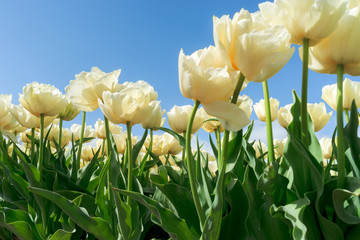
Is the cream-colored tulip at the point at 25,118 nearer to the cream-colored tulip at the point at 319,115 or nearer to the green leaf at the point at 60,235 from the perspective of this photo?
the green leaf at the point at 60,235

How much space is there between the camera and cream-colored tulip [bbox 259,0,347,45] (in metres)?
0.72

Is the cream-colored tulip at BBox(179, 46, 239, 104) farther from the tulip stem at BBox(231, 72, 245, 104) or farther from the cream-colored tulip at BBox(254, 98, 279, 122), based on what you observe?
the cream-colored tulip at BBox(254, 98, 279, 122)

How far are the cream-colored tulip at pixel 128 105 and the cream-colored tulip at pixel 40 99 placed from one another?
49 cm

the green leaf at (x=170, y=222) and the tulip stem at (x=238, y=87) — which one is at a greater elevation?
the tulip stem at (x=238, y=87)

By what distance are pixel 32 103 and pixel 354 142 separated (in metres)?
1.17

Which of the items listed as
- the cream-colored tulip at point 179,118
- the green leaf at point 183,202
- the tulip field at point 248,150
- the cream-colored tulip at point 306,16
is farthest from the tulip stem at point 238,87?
the cream-colored tulip at point 179,118

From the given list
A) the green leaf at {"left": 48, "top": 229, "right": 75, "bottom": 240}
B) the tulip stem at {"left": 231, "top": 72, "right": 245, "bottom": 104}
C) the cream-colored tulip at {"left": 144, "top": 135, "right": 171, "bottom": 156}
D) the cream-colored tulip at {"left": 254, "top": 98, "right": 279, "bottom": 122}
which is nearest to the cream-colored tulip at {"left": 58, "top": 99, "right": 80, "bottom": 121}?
the cream-colored tulip at {"left": 144, "top": 135, "right": 171, "bottom": 156}

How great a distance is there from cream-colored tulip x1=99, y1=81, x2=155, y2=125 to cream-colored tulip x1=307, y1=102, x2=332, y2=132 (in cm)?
78

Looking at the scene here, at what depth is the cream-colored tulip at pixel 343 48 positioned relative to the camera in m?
0.76

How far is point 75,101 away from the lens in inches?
45.1

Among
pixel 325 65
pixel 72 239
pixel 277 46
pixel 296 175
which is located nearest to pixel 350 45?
pixel 325 65

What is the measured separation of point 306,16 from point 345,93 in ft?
2.40

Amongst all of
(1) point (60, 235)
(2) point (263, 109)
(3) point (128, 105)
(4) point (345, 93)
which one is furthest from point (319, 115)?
(1) point (60, 235)

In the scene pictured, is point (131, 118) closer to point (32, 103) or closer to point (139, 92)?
point (139, 92)
